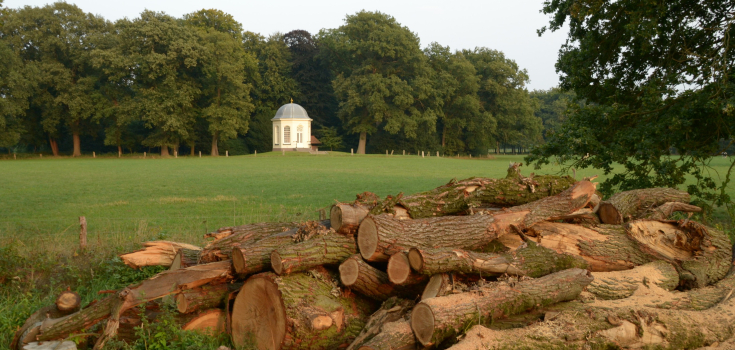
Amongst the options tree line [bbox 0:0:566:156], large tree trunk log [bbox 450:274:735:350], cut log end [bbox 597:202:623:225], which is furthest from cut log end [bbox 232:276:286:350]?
tree line [bbox 0:0:566:156]

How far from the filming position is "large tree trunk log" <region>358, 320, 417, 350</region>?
4.06 meters

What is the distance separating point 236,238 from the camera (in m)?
5.90

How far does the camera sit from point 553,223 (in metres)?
6.30

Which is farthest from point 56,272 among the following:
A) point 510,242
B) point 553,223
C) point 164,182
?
point 164,182

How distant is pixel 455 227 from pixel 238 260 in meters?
2.25

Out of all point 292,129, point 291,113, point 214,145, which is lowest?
point 214,145

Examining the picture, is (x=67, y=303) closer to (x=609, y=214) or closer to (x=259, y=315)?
(x=259, y=315)

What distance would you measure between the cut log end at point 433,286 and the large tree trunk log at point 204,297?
6.38 ft

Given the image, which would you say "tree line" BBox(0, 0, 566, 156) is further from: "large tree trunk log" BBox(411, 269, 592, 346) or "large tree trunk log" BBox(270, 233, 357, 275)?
"large tree trunk log" BBox(411, 269, 592, 346)

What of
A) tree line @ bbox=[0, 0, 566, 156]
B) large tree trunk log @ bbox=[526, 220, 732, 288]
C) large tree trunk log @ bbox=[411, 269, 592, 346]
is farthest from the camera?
tree line @ bbox=[0, 0, 566, 156]

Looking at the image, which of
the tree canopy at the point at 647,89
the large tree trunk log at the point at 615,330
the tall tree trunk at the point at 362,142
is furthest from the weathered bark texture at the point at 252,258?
the tall tree trunk at the point at 362,142

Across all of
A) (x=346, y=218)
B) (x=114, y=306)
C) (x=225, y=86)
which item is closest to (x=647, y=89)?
(x=346, y=218)

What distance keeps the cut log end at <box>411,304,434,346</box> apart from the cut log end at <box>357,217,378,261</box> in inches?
34.6

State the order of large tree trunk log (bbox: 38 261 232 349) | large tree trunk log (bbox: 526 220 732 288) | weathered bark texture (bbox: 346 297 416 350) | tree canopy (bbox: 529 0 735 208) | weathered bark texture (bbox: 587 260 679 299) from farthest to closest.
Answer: tree canopy (bbox: 529 0 735 208) < large tree trunk log (bbox: 526 220 732 288) < weathered bark texture (bbox: 587 260 679 299) < large tree trunk log (bbox: 38 261 232 349) < weathered bark texture (bbox: 346 297 416 350)
